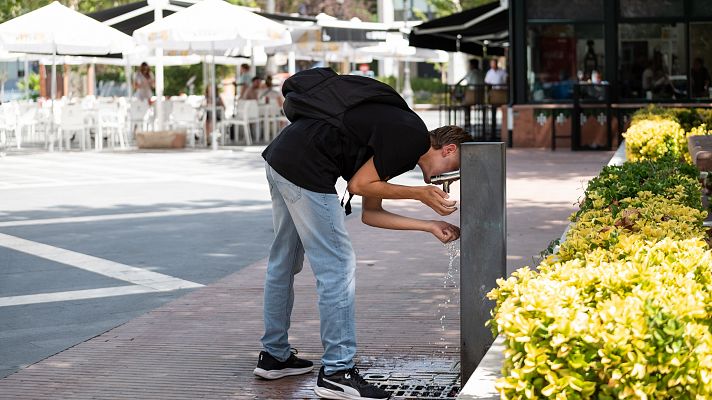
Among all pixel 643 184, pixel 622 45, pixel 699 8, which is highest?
pixel 699 8

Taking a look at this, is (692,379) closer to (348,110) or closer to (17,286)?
(348,110)

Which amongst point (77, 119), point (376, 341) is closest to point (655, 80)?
point (77, 119)

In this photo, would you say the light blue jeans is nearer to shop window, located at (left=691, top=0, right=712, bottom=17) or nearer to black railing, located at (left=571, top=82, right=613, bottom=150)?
black railing, located at (left=571, top=82, right=613, bottom=150)

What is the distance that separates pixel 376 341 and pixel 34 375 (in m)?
1.77

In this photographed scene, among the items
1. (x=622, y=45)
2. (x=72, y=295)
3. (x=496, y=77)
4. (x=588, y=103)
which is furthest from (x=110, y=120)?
(x=72, y=295)

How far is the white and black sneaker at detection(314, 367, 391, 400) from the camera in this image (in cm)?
505

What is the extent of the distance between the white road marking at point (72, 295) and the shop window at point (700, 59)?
1463 cm

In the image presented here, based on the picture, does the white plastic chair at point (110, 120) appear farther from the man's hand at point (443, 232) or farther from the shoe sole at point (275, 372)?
the man's hand at point (443, 232)

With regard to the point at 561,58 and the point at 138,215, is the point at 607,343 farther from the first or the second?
the point at 561,58

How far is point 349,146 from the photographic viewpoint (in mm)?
4887

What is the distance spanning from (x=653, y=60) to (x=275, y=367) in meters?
16.4

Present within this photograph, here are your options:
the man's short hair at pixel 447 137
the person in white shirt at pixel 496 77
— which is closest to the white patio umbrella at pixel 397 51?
the person in white shirt at pixel 496 77

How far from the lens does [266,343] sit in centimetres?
554

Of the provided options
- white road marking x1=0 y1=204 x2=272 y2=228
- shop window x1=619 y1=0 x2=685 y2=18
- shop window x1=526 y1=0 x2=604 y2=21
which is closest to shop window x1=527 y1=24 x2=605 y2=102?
shop window x1=526 y1=0 x2=604 y2=21
